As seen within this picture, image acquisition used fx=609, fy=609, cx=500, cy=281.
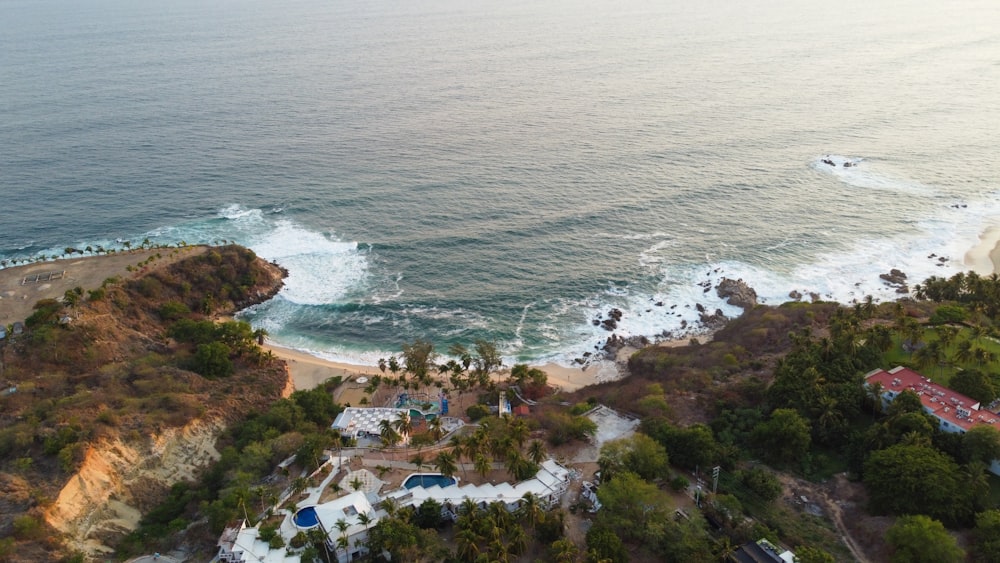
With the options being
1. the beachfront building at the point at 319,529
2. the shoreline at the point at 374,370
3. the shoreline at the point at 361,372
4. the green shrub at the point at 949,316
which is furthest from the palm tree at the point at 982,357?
the beachfront building at the point at 319,529

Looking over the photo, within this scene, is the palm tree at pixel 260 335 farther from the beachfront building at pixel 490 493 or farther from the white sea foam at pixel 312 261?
the beachfront building at pixel 490 493

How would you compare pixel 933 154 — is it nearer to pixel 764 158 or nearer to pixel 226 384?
pixel 764 158

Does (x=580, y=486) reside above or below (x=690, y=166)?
below

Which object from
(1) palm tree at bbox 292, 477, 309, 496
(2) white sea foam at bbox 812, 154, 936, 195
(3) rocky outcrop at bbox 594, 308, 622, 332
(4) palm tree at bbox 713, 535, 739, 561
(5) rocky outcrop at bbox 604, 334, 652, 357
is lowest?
(5) rocky outcrop at bbox 604, 334, 652, 357

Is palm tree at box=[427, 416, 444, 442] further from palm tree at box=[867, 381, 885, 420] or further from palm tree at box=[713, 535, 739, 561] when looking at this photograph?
palm tree at box=[867, 381, 885, 420]

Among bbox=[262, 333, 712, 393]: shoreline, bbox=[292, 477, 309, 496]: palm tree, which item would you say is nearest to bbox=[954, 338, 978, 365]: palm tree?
bbox=[262, 333, 712, 393]: shoreline

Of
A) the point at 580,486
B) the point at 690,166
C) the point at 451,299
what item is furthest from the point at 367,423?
the point at 690,166
